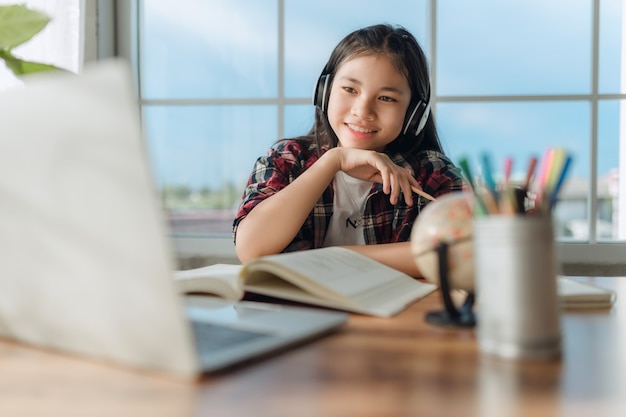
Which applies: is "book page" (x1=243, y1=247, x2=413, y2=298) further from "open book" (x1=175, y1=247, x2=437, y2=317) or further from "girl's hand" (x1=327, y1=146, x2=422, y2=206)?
"girl's hand" (x1=327, y1=146, x2=422, y2=206)

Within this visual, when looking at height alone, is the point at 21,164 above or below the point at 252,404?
above

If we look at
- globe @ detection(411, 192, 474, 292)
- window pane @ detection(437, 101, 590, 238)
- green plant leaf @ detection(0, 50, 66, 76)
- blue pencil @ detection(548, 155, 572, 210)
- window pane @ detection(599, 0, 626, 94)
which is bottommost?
globe @ detection(411, 192, 474, 292)

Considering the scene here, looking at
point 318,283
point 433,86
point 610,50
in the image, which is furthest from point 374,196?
point 610,50

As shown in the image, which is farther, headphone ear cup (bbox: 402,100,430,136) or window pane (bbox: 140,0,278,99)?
window pane (bbox: 140,0,278,99)

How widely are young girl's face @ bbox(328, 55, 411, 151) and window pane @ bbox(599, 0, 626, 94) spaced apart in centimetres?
92

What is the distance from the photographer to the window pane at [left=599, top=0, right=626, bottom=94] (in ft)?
6.91

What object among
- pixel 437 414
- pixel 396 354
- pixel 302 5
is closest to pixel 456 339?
pixel 396 354

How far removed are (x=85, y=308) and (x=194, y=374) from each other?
0.32 ft

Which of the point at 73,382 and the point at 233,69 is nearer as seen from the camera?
the point at 73,382

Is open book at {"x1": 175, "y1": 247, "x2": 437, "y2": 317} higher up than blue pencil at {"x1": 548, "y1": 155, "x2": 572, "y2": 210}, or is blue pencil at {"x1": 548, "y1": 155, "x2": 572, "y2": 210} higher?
blue pencil at {"x1": 548, "y1": 155, "x2": 572, "y2": 210}

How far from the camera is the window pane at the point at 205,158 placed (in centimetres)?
233

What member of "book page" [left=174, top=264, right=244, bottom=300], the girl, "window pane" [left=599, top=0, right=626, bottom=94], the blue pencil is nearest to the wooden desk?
the blue pencil

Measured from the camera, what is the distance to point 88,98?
0.43 metres

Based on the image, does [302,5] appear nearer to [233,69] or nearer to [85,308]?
[233,69]
